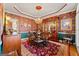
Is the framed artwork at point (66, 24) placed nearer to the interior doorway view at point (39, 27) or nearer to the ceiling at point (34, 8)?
the interior doorway view at point (39, 27)

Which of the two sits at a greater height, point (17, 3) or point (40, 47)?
point (17, 3)

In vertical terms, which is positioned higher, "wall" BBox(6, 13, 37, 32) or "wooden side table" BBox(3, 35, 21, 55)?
"wall" BBox(6, 13, 37, 32)

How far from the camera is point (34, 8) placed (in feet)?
6.88

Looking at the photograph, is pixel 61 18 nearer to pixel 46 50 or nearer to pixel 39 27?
pixel 39 27

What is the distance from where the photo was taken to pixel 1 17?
A: 2.08 meters

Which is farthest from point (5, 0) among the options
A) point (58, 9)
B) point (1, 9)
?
point (58, 9)

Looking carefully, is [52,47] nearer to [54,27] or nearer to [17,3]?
[54,27]

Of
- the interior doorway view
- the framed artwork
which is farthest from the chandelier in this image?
the framed artwork

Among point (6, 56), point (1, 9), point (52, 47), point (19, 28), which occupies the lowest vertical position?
point (6, 56)

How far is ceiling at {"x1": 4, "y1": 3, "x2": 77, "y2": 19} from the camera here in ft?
6.79

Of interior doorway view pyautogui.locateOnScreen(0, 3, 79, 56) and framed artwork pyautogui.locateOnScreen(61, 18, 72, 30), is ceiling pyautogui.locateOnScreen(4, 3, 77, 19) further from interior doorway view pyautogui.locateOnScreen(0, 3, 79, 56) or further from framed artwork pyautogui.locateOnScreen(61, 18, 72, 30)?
framed artwork pyautogui.locateOnScreen(61, 18, 72, 30)

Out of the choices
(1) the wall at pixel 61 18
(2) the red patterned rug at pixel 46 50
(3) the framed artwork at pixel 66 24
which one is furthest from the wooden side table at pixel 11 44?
(3) the framed artwork at pixel 66 24

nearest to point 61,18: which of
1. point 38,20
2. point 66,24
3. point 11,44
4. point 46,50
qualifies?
point 66,24

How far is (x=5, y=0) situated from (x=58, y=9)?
848 millimetres
